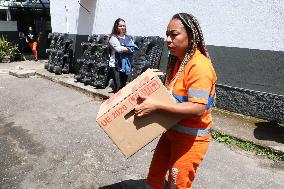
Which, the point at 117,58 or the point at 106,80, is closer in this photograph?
the point at 117,58

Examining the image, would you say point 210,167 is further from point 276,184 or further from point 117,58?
point 117,58

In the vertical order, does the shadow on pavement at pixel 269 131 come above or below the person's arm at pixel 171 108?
below

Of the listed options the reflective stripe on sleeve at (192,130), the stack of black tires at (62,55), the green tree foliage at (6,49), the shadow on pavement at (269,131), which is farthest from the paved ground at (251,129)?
the green tree foliage at (6,49)

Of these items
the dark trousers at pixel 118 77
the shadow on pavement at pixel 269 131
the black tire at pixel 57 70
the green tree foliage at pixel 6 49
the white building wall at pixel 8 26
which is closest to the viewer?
the shadow on pavement at pixel 269 131

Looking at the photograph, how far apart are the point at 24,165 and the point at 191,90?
3412mm

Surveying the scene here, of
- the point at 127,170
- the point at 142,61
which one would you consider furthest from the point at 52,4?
the point at 127,170

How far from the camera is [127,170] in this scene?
4.78 metres

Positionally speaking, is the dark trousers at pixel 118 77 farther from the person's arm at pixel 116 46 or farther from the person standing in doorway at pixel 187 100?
the person standing in doorway at pixel 187 100

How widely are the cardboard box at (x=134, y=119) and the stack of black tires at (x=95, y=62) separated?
22.6 feet

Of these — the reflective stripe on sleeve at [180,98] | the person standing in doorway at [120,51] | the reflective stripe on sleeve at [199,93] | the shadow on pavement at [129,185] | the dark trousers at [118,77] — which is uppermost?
the reflective stripe on sleeve at [199,93]

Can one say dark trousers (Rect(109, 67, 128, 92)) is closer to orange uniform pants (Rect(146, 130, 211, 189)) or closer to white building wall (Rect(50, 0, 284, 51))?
white building wall (Rect(50, 0, 284, 51))

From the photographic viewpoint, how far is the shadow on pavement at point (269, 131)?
5.85m

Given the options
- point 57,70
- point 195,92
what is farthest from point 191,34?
point 57,70

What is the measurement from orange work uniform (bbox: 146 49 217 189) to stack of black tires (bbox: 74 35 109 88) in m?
7.02
